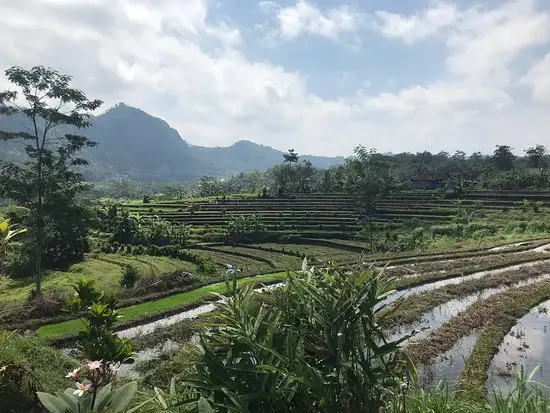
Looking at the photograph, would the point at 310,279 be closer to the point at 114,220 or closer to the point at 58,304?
the point at 58,304

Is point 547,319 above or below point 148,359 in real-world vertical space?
above

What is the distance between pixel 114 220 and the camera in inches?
1989

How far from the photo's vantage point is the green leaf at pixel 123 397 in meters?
2.35

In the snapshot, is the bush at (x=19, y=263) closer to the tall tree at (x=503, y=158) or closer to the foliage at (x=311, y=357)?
the foliage at (x=311, y=357)

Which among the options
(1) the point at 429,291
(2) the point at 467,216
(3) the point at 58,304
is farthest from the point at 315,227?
(3) the point at 58,304

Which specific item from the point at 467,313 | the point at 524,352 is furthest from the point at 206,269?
the point at 524,352

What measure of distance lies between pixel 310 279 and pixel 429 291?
15.5 metres

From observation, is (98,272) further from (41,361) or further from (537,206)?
(537,206)

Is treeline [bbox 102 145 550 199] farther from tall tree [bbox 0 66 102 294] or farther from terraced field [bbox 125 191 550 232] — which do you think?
tall tree [bbox 0 66 102 294]

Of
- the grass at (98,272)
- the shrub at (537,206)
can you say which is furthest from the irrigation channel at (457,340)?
the shrub at (537,206)

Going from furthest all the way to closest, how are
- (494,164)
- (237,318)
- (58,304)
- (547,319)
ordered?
(494,164)
(58,304)
(547,319)
(237,318)

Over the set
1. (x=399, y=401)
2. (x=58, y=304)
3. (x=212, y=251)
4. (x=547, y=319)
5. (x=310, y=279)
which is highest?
(x=310, y=279)

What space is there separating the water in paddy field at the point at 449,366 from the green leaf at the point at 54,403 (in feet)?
24.7

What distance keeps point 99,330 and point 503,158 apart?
252 feet
